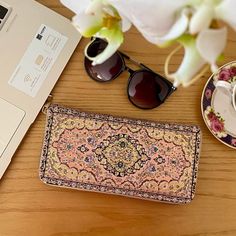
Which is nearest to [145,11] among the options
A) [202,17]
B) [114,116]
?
[202,17]

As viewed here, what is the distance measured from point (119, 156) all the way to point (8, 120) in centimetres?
17

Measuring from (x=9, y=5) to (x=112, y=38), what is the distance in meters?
0.27

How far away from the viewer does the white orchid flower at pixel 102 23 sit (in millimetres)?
434

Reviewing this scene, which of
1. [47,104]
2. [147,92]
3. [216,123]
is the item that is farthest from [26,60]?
[216,123]

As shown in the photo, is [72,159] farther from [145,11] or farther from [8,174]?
[145,11]

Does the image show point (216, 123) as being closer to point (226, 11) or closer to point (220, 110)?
point (220, 110)

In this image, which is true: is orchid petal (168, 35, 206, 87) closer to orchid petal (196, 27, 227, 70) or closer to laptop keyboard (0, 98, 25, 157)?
orchid petal (196, 27, 227, 70)

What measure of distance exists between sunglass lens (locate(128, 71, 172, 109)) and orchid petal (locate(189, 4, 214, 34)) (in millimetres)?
298

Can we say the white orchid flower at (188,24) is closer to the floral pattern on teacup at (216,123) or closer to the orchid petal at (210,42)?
the orchid petal at (210,42)

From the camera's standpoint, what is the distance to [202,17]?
366 mm

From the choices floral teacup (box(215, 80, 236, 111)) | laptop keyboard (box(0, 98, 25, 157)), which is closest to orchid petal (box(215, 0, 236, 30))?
floral teacup (box(215, 80, 236, 111))

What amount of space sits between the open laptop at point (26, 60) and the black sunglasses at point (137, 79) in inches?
2.0

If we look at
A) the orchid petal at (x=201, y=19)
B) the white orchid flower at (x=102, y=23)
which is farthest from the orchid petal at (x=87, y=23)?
the orchid petal at (x=201, y=19)

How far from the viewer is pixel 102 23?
0.45m
